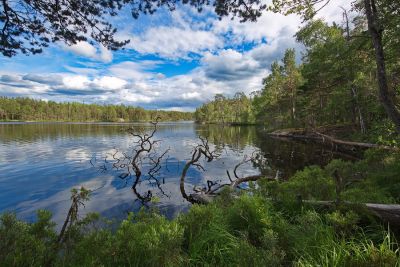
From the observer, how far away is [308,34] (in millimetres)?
30047

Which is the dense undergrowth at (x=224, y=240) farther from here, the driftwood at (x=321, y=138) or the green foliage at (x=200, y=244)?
the driftwood at (x=321, y=138)

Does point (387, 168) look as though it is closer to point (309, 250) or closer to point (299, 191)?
point (299, 191)

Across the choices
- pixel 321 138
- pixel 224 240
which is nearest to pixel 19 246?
pixel 224 240

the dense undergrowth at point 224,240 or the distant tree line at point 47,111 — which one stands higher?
the distant tree line at point 47,111

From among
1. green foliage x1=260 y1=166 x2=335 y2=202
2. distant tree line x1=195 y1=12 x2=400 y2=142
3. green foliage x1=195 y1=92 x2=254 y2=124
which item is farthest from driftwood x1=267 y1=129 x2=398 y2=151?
green foliage x1=195 y1=92 x2=254 y2=124

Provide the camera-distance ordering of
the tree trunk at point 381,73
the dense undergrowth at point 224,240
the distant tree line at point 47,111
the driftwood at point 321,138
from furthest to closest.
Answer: the distant tree line at point 47,111 < the driftwood at point 321,138 < the tree trunk at point 381,73 < the dense undergrowth at point 224,240

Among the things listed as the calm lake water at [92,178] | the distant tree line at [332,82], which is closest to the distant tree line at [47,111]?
the distant tree line at [332,82]

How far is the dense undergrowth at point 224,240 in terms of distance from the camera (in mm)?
3502

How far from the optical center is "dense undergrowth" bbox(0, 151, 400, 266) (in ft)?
11.5

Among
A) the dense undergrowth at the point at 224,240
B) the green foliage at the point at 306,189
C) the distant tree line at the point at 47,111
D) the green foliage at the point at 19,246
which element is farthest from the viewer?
the distant tree line at the point at 47,111

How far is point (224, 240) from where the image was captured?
5.48 meters

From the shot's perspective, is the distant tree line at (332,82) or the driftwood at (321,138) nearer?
the distant tree line at (332,82)

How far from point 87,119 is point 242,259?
205m

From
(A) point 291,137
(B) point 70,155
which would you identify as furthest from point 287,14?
(A) point 291,137
